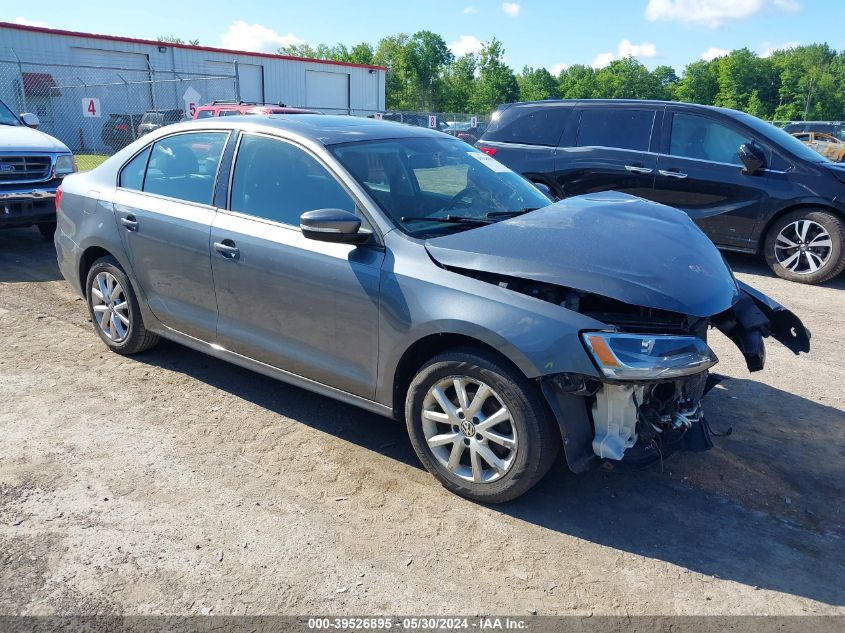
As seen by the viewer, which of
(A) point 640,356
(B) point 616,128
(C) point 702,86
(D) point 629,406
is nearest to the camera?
(A) point 640,356

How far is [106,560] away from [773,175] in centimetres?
742

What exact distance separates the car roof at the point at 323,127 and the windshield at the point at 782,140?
4920 millimetres

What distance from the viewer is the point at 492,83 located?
8050cm

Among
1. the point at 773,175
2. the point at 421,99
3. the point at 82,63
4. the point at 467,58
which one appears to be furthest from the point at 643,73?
the point at 773,175

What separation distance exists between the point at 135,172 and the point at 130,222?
42cm

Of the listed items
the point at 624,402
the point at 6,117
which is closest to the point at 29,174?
the point at 6,117

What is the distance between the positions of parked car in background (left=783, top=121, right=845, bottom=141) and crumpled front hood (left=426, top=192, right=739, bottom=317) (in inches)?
1120

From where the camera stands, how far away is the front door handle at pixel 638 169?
26.5 feet

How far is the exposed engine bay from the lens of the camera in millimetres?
2932

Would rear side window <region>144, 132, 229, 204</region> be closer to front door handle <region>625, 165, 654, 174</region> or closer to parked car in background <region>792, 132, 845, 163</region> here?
front door handle <region>625, 165, 654, 174</region>

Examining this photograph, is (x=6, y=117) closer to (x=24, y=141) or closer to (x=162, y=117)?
(x=24, y=141)

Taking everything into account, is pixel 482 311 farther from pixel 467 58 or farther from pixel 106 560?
pixel 467 58

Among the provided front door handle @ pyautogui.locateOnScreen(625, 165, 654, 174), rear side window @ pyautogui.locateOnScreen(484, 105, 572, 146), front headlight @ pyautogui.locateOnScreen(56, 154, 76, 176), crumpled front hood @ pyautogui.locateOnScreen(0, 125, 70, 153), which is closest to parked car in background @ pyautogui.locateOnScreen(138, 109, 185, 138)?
crumpled front hood @ pyautogui.locateOnScreen(0, 125, 70, 153)

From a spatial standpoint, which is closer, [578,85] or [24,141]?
[24,141]
